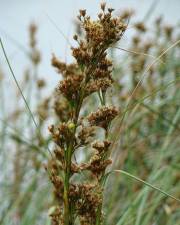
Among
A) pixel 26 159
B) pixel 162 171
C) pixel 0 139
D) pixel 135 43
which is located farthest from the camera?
pixel 26 159

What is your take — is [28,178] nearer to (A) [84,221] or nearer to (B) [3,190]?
(B) [3,190]

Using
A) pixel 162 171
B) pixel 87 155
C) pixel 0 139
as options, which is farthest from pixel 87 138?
pixel 0 139

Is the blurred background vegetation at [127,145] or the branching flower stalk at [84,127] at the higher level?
the blurred background vegetation at [127,145]

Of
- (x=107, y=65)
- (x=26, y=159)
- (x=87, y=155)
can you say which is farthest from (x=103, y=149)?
(x=26, y=159)

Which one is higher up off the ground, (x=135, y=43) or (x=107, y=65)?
(x=135, y=43)

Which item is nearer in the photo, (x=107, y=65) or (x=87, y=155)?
(x=107, y=65)

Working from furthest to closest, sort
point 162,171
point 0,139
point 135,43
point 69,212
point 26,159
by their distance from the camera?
point 26,159 → point 0,139 → point 135,43 → point 162,171 → point 69,212

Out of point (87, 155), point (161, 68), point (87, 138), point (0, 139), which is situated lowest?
point (87, 138)

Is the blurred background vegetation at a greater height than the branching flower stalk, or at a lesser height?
greater
